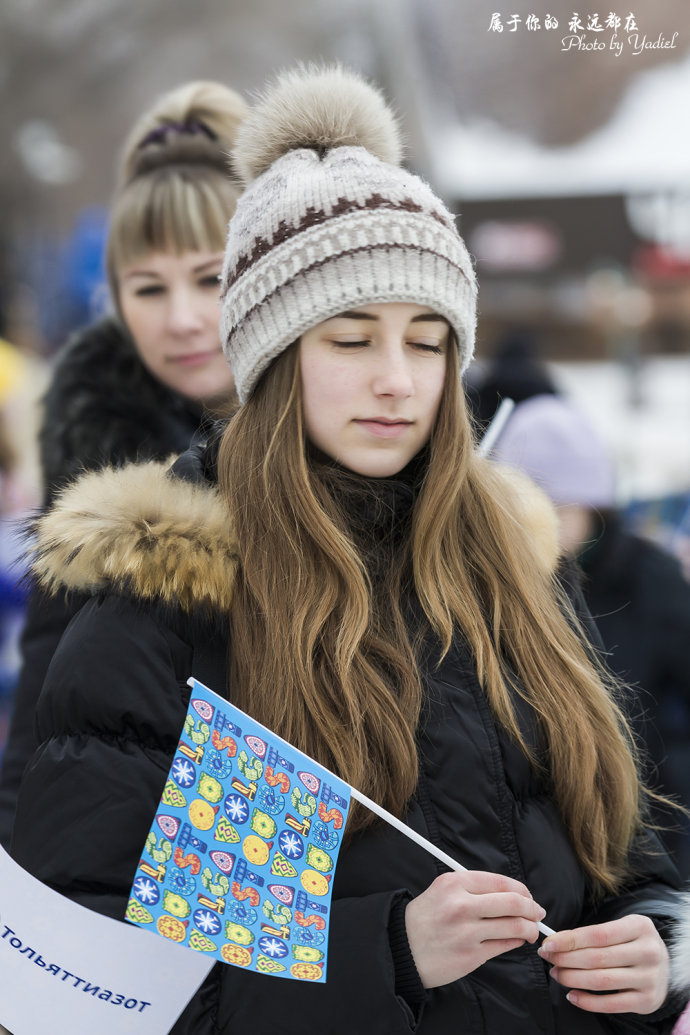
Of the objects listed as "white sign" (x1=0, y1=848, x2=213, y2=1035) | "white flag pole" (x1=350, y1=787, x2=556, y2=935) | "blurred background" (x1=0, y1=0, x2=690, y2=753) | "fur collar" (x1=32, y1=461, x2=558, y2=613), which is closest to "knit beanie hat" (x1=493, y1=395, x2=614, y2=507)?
"blurred background" (x1=0, y1=0, x2=690, y2=753)

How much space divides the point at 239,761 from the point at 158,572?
0.28m

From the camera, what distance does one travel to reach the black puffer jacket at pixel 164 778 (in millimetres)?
1322

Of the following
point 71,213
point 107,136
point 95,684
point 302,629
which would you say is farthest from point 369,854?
point 71,213

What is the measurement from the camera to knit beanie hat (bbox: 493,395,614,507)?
10.7 ft

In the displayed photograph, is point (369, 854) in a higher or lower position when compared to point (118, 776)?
lower

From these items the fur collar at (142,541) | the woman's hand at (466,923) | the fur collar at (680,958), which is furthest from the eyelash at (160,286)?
the fur collar at (680,958)

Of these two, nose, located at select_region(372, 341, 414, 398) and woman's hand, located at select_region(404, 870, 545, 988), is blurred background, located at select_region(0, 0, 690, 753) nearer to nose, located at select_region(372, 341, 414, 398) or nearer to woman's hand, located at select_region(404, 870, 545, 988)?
nose, located at select_region(372, 341, 414, 398)

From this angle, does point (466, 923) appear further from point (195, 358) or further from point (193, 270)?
point (193, 270)

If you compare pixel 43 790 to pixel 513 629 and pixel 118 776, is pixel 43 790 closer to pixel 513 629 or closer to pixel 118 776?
pixel 118 776

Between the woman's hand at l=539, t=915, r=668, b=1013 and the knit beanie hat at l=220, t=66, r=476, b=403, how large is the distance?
0.85 m

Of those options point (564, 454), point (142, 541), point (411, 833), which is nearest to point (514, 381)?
point (564, 454)

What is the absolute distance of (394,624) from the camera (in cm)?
155

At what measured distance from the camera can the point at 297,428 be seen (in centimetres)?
156

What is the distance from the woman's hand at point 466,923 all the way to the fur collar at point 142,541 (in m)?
0.47
